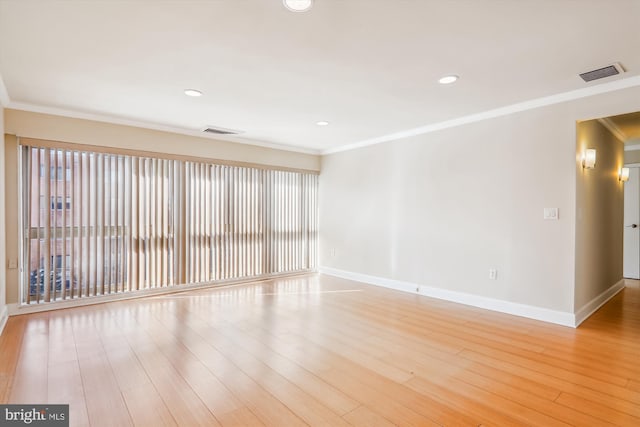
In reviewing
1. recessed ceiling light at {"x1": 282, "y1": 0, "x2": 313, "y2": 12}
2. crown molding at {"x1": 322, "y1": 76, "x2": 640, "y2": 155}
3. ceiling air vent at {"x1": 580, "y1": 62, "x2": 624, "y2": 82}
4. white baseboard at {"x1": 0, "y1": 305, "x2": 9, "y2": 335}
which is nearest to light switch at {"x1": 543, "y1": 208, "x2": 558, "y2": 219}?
crown molding at {"x1": 322, "y1": 76, "x2": 640, "y2": 155}

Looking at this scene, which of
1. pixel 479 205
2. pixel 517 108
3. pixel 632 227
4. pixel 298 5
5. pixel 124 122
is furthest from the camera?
pixel 632 227

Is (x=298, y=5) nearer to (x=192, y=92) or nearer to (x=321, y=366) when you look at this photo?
(x=192, y=92)

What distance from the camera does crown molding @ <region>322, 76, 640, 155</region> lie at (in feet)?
10.2

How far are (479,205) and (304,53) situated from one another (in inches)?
119

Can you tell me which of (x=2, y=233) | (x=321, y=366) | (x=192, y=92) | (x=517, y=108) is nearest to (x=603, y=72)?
(x=517, y=108)

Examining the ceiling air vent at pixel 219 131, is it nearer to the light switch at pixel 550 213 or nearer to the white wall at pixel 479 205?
the white wall at pixel 479 205

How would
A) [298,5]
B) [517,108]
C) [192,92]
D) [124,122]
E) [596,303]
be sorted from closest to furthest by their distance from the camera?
1. [298,5]
2. [192,92]
3. [517,108]
4. [596,303]
5. [124,122]

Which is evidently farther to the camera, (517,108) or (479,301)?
(479,301)

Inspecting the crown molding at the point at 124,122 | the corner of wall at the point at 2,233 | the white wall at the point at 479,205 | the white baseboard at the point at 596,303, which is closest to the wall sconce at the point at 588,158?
the white wall at the point at 479,205

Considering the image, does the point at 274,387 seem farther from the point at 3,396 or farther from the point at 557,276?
the point at 557,276

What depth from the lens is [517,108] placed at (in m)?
3.78

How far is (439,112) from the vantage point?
4078mm

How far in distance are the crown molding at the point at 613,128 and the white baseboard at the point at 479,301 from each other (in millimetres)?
2518

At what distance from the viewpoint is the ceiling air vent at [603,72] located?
2777 mm
